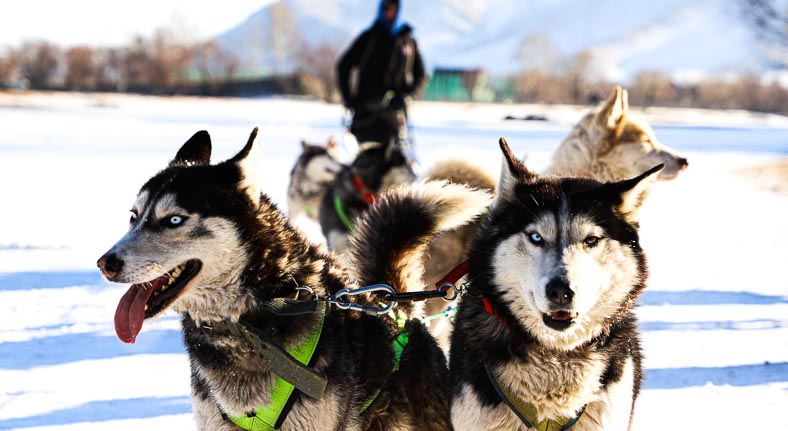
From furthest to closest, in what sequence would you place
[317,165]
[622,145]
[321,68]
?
[321,68]
[317,165]
[622,145]

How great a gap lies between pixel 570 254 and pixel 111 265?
126 centimetres

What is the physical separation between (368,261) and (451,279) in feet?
1.09

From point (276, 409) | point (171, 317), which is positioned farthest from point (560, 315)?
point (171, 317)

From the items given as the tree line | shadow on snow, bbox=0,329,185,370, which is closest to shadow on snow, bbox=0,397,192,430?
shadow on snow, bbox=0,329,185,370

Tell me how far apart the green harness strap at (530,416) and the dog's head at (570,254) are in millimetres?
192

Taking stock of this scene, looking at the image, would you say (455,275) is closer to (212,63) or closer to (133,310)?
(133,310)

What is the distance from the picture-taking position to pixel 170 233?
6.27 ft

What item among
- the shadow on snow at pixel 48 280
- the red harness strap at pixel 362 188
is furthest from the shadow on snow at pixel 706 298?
the shadow on snow at pixel 48 280

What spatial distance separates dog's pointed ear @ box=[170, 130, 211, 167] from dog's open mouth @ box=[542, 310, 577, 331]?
1.27m

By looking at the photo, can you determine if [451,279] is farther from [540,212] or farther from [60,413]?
[60,413]

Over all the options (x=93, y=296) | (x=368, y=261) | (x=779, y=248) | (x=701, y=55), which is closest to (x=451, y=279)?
(x=368, y=261)

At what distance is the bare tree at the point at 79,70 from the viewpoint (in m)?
34.6

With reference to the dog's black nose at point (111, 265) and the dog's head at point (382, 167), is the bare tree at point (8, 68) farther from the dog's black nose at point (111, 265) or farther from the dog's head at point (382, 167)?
the dog's black nose at point (111, 265)

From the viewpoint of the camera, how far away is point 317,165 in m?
5.57
